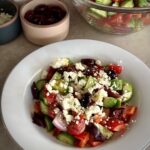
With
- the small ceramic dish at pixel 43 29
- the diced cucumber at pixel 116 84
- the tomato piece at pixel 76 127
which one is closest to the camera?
the tomato piece at pixel 76 127

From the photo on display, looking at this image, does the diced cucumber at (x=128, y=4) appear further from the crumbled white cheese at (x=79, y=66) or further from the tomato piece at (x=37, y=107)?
the tomato piece at (x=37, y=107)

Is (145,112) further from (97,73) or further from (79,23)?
(79,23)

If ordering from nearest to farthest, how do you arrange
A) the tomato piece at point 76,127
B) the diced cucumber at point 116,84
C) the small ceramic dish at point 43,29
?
the tomato piece at point 76,127 → the diced cucumber at point 116,84 → the small ceramic dish at point 43,29

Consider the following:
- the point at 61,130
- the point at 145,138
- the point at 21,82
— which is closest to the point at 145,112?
the point at 145,138

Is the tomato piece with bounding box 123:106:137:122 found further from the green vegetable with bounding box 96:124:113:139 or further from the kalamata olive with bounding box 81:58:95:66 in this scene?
the kalamata olive with bounding box 81:58:95:66

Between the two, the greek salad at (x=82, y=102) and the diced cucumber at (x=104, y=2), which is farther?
the diced cucumber at (x=104, y=2)

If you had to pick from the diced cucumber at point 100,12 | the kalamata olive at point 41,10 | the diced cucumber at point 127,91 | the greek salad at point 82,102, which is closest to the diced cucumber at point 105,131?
the greek salad at point 82,102

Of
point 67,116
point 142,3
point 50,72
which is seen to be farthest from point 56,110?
point 142,3
